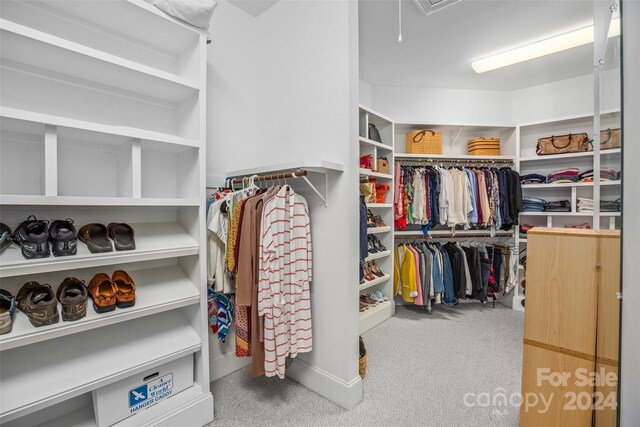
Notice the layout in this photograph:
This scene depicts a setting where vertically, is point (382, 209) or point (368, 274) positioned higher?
point (382, 209)

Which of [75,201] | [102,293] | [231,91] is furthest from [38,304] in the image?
[231,91]

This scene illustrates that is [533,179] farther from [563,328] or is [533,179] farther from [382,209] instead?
[563,328]

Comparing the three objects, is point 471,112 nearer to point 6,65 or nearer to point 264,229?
point 264,229

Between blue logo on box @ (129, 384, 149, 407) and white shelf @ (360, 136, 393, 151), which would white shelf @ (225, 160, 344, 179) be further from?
blue logo on box @ (129, 384, 149, 407)

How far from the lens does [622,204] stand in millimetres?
705

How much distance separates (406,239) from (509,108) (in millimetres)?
2300

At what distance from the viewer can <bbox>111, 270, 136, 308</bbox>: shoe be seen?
4.48 feet

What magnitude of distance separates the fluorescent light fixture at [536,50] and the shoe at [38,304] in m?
3.93

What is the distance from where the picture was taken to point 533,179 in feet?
11.3

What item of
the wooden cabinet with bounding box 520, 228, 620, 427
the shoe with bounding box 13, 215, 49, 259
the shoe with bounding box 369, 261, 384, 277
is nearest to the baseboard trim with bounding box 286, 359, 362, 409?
the wooden cabinet with bounding box 520, 228, 620, 427

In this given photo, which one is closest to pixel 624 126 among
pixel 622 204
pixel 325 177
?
pixel 622 204

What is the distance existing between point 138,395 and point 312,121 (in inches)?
72.2

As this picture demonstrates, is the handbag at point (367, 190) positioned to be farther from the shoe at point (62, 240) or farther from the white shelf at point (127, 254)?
the shoe at point (62, 240)

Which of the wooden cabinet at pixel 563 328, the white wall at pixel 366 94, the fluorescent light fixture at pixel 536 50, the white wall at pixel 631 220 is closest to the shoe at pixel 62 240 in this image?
the white wall at pixel 631 220
